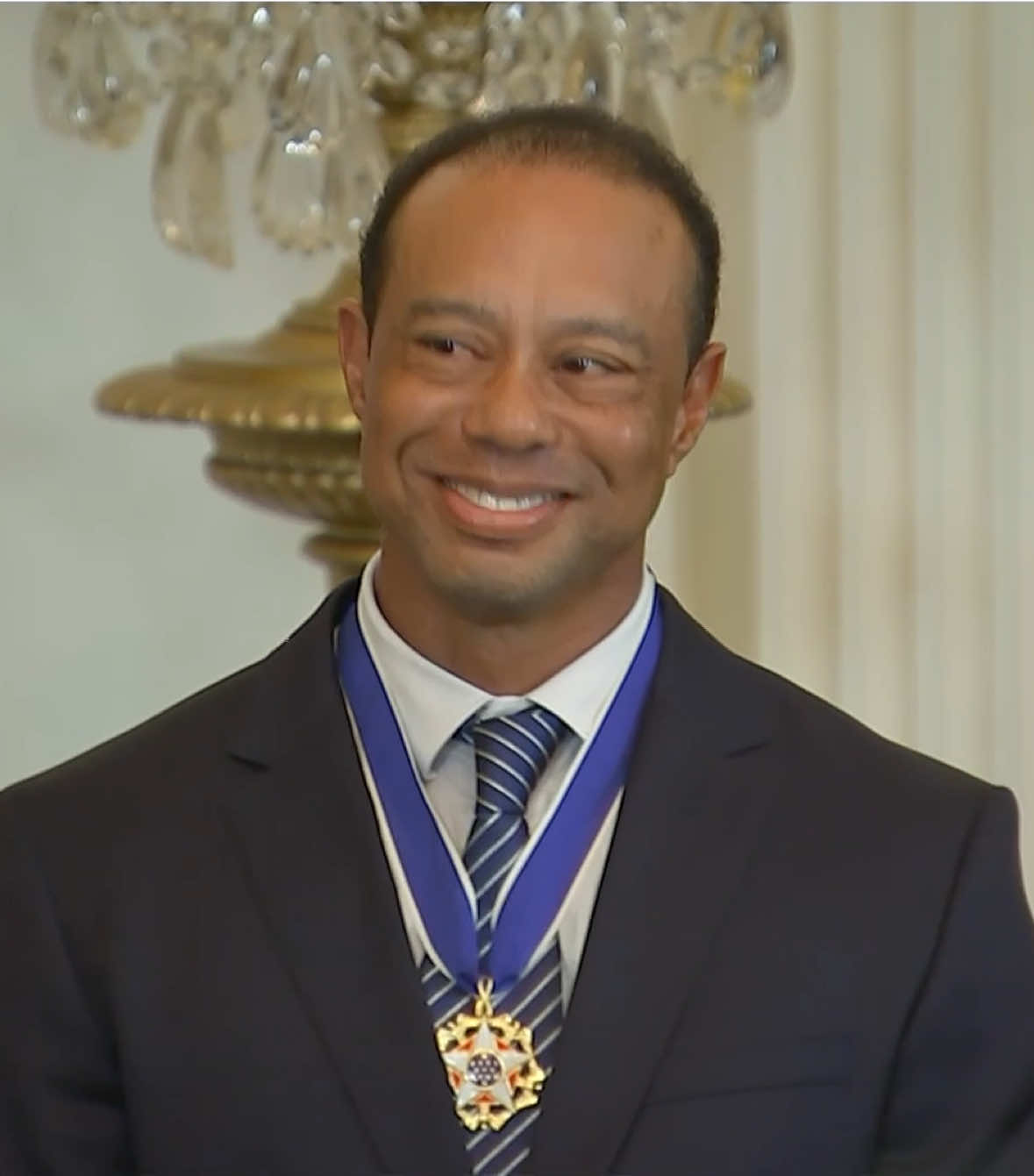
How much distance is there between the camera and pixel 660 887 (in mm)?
1058

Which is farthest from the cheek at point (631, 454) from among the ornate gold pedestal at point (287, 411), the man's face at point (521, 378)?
the ornate gold pedestal at point (287, 411)

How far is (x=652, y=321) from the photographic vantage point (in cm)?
106

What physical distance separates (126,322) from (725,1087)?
50.9 inches

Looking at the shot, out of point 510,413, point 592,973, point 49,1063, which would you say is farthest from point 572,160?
point 49,1063

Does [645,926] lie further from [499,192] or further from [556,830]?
[499,192]

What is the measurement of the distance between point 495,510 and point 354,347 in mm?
136

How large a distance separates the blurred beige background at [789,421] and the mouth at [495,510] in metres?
1.00

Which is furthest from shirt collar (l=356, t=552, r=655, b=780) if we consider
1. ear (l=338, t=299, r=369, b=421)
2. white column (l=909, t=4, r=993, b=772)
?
white column (l=909, t=4, r=993, b=772)

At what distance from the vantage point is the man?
3.39 ft

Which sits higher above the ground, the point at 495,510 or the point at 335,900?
the point at 495,510

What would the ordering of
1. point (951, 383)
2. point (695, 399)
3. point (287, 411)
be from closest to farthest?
point (695, 399)
point (287, 411)
point (951, 383)

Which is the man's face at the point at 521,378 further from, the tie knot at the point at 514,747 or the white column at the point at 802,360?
the white column at the point at 802,360

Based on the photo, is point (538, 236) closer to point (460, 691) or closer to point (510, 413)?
point (510, 413)

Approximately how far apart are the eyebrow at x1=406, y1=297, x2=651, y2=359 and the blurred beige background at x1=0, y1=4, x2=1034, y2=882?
0.98 metres
